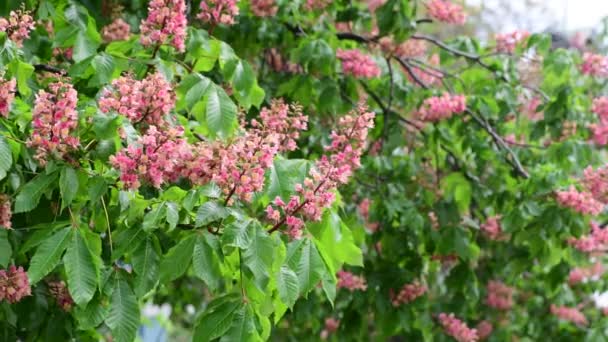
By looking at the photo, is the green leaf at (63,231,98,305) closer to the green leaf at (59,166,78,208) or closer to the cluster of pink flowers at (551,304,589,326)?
the green leaf at (59,166,78,208)

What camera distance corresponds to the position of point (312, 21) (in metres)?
4.78

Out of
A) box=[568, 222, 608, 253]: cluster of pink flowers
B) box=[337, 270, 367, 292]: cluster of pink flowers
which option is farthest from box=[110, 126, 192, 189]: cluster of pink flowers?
box=[568, 222, 608, 253]: cluster of pink flowers

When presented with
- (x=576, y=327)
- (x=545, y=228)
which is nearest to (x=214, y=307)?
(x=545, y=228)

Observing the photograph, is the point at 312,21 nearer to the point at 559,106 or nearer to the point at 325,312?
the point at 559,106

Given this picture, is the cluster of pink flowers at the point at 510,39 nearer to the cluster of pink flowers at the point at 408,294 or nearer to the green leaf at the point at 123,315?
the cluster of pink flowers at the point at 408,294

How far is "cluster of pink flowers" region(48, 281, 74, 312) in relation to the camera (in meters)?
3.09

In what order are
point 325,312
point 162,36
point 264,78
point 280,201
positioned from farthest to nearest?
point 325,312 < point 264,78 < point 162,36 < point 280,201

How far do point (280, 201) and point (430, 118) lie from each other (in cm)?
242

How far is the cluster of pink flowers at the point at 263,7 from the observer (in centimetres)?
418

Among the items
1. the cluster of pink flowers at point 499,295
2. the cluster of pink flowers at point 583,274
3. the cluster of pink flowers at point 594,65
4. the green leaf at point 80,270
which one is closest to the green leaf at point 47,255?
the green leaf at point 80,270

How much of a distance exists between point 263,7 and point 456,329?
2.22 m

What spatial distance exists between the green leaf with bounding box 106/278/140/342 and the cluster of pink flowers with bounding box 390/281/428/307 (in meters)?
2.58

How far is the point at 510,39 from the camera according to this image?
192 inches

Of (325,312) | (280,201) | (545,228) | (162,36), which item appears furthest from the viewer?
(325,312)
